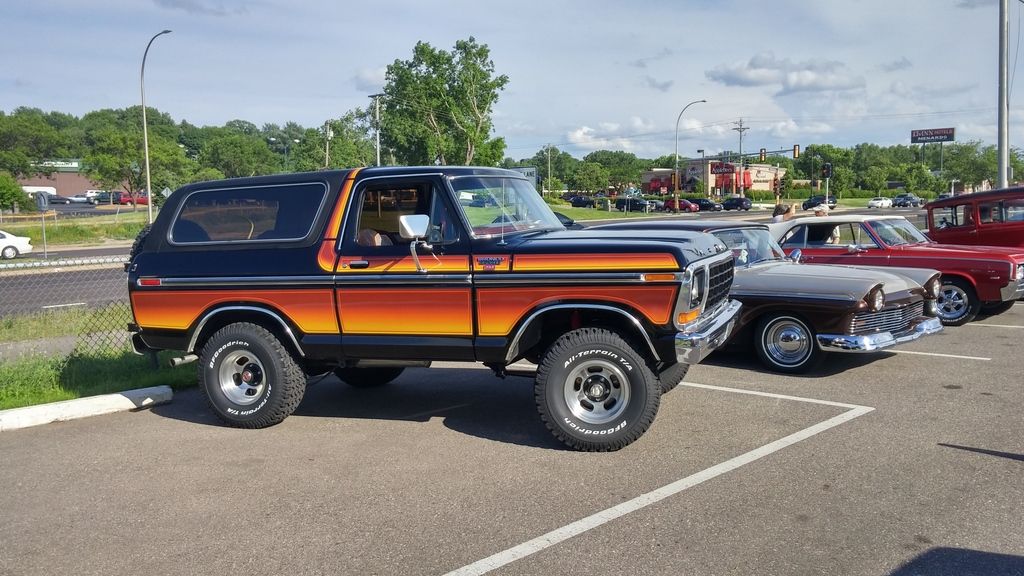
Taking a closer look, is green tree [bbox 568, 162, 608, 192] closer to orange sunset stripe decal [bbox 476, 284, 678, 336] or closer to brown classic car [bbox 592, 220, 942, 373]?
brown classic car [bbox 592, 220, 942, 373]

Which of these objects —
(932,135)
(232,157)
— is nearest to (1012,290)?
(232,157)

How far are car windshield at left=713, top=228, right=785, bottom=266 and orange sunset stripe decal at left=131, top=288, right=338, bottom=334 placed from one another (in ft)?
16.3

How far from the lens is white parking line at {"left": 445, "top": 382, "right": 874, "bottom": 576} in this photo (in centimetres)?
403

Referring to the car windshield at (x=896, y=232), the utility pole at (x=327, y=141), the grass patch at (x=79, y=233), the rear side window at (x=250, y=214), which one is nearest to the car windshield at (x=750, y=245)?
the car windshield at (x=896, y=232)

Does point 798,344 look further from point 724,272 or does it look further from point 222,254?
point 222,254

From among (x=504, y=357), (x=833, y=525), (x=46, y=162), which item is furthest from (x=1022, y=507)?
(x=46, y=162)

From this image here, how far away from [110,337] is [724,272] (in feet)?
25.1

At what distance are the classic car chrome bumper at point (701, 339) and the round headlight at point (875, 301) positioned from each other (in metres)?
2.47

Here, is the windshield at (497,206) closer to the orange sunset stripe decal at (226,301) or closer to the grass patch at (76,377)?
the orange sunset stripe decal at (226,301)

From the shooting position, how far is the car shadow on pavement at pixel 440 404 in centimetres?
648

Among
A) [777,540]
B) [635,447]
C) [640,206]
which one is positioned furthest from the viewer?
[640,206]

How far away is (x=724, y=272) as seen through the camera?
6.52 meters

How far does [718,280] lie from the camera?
633cm

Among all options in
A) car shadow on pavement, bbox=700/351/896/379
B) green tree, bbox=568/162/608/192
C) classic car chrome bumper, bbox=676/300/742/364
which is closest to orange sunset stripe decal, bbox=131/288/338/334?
classic car chrome bumper, bbox=676/300/742/364
